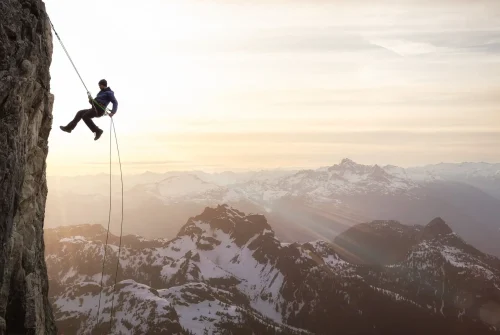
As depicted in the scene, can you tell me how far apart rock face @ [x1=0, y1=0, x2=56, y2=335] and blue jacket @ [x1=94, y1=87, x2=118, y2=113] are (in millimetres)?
3346

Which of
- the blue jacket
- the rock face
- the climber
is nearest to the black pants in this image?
the climber

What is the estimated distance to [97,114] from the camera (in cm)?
3319

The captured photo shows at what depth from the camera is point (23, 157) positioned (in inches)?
984

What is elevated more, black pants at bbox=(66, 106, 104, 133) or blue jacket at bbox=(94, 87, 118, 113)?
blue jacket at bbox=(94, 87, 118, 113)

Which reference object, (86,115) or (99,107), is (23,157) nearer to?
(86,115)

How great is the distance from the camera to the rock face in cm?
2289

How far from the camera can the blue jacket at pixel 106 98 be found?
1298 inches

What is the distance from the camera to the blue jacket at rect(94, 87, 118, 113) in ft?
108

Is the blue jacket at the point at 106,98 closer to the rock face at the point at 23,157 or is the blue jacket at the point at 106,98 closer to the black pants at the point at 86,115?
the black pants at the point at 86,115

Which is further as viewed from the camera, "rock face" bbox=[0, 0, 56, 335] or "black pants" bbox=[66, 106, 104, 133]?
"black pants" bbox=[66, 106, 104, 133]

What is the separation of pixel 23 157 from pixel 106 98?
9.20 metres

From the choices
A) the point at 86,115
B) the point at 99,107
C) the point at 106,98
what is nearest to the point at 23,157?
the point at 86,115

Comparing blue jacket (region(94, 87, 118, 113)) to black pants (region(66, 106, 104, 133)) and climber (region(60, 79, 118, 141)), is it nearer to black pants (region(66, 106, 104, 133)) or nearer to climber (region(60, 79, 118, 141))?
climber (region(60, 79, 118, 141))

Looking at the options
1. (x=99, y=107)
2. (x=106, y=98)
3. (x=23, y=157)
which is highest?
(x=106, y=98)
